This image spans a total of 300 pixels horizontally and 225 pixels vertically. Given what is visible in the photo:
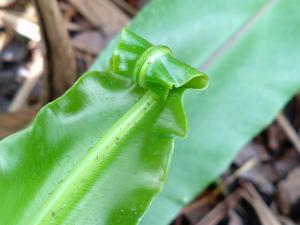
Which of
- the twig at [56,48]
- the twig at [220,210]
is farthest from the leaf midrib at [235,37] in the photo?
the twig at [220,210]

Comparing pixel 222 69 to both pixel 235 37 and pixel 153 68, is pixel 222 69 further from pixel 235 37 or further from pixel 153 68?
pixel 153 68

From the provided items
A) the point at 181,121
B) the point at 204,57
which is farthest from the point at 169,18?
the point at 181,121

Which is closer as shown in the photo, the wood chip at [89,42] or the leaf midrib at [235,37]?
the leaf midrib at [235,37]

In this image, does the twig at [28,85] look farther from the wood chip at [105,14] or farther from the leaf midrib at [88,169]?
the leaf midrib at [88,169]

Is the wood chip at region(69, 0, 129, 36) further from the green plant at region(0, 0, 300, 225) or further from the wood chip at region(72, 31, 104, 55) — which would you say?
the green plant at region(0, 0, 300, 225)

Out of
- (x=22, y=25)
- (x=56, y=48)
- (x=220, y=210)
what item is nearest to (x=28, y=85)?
(x=22, y=25)

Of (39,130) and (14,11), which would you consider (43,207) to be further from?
(14,11)
